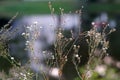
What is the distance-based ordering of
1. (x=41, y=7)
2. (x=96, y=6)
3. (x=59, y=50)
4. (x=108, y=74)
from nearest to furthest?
(x=59, y=50)
(x=108, y=74)
(x=96, y=6)
(x=41, y=7)

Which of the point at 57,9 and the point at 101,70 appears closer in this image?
the point at 101,70

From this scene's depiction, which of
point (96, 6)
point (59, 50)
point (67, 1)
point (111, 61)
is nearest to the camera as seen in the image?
point (59, 50)

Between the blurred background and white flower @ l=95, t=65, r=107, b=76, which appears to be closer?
white flower @ l=95, t=65, r=107, b=76

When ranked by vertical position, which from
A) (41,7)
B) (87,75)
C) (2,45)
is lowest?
(41,7)

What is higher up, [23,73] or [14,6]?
[23,73]

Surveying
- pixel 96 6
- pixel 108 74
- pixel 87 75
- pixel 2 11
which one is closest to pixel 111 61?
pixel 108 74

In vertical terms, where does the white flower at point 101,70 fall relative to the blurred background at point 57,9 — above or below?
above

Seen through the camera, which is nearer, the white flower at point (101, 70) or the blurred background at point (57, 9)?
the white flower at point (101, 70)

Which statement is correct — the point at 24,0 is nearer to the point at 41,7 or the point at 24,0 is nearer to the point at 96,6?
the point at 41,7

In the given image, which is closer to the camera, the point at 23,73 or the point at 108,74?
the point at 23,73

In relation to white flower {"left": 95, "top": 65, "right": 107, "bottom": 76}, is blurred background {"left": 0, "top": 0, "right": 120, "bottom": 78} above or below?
below
